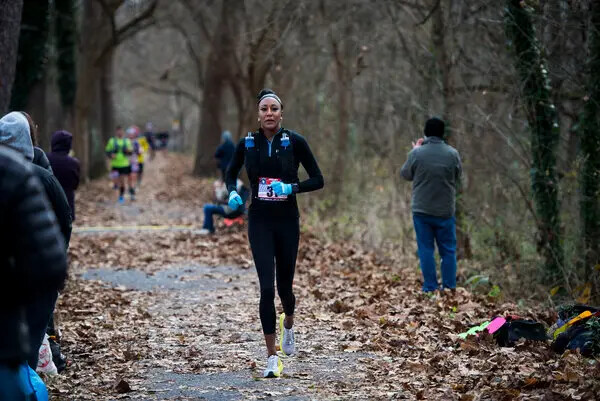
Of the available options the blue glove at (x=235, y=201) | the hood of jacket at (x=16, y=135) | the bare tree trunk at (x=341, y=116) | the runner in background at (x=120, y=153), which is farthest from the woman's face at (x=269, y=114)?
the runner in background at (x=120, y=153)

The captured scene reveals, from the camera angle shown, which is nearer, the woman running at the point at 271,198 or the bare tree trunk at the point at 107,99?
the woman running at the point at 271,198

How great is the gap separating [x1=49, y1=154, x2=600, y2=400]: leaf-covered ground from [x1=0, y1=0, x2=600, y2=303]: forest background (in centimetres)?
186

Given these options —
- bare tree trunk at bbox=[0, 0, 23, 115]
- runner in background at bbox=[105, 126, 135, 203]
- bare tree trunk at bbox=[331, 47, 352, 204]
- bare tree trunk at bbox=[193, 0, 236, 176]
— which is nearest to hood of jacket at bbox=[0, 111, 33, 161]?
bare tree trunk at bbox=[0, 0, 23, 115]

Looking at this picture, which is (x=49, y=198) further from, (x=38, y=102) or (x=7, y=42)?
(x=38, y=102)

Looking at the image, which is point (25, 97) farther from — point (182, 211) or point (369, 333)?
point (369, 333)

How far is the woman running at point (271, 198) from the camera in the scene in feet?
25.9

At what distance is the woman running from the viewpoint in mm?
7895

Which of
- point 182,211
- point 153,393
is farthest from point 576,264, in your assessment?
point 182,211

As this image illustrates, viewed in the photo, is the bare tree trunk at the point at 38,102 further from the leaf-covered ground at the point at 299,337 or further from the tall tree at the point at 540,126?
the tall tree at the point at 540,126

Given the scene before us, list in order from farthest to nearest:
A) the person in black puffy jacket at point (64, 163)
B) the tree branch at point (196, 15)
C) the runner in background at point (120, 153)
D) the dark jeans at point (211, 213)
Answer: the tree branch at point (196, 15) → the runner in background at point (120, 153) → the dark jeans at point (211, 213) → the person in black puffy jacket at point (64, 163)

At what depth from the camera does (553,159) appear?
13.5m

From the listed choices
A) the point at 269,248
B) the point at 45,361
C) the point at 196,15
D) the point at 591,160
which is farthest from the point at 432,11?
the point at 196,15

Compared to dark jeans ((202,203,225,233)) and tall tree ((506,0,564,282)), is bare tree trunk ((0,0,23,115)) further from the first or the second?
dark jeans ((202,203,225,233))

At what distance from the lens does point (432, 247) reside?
12273mm
